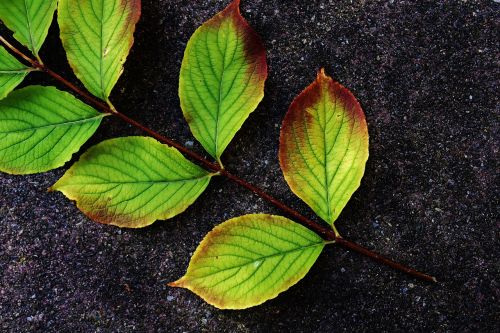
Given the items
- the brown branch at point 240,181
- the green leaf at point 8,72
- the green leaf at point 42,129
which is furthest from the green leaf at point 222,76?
the green leaf at point 8,72

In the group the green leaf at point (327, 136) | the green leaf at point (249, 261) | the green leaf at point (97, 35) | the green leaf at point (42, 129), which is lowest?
the green leaf at point (249, 261)

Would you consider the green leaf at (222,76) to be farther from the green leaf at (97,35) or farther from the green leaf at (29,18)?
the green leaf at (29,18)

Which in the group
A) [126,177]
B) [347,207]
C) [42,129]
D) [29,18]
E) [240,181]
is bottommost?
[347,207]

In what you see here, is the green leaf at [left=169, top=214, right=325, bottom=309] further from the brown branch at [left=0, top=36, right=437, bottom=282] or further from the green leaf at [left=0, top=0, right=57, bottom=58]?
the green leaf at [left=0, top=0, right=57, bottom=58]

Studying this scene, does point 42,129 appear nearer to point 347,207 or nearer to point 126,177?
point 126,177

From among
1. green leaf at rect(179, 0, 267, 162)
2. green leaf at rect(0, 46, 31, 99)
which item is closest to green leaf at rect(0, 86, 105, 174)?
green leaf at rect(0, 46, 31, 99)

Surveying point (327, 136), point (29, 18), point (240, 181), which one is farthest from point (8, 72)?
point (327, 136)

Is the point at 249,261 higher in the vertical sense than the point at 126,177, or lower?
lower
